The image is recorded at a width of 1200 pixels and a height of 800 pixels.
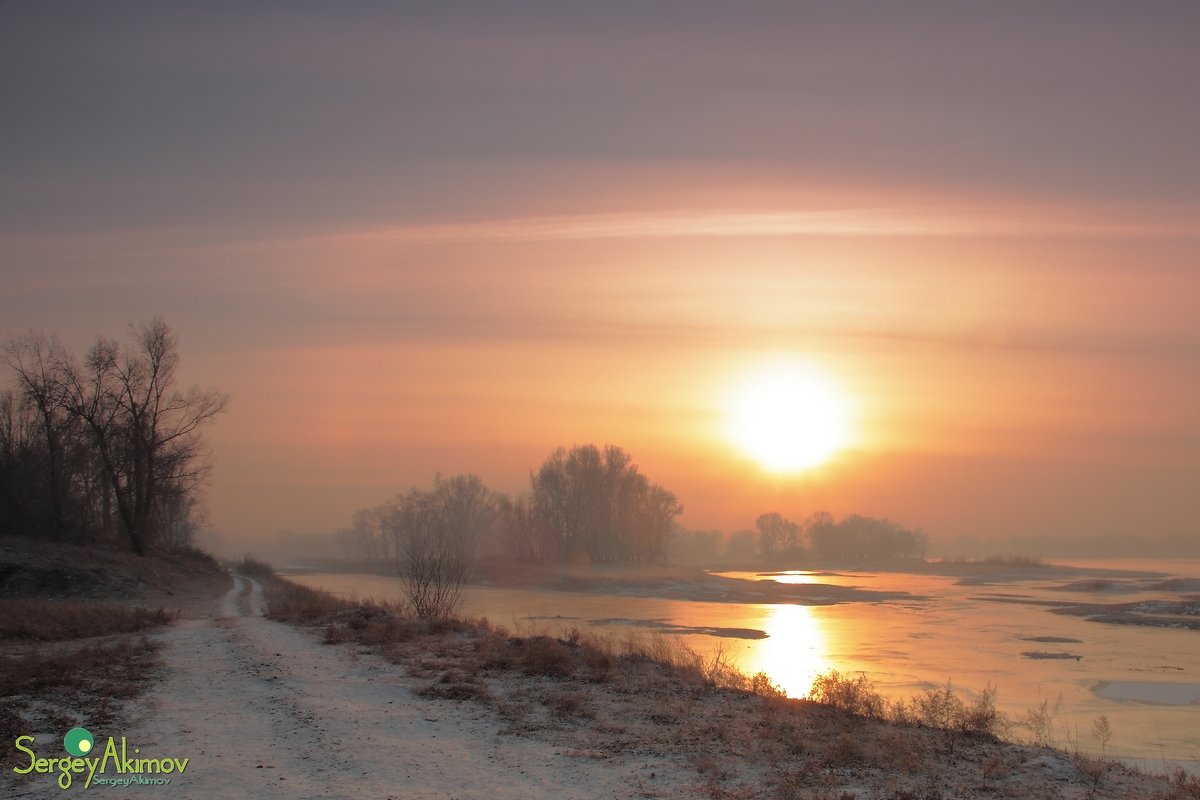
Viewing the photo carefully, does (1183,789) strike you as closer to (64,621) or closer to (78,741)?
(78,741)

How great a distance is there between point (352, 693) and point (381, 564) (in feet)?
378

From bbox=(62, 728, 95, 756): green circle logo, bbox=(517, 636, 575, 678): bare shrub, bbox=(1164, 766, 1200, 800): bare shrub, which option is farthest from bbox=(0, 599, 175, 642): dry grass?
bbox=(1164, 766, 1200, 800): bare shrub

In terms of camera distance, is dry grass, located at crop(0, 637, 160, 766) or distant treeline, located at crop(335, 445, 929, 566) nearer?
dry grass, located at crop(0, 637, 160, 766)

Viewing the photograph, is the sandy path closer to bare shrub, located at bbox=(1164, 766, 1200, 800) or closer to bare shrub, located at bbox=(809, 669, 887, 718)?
bare shrub, located at bbox=(809, 669, 887, 718)

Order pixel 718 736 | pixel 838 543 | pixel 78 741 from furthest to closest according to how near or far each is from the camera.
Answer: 1. pixel 838 543
2. pixel 718 736
3. pixel 78 741

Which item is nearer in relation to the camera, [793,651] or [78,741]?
[78,741]

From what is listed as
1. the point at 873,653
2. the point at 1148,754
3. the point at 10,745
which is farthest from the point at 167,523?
the point at 1148,754

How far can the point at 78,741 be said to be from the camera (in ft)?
32.8

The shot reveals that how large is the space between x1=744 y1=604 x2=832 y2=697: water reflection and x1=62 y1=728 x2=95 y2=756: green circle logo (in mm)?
12210

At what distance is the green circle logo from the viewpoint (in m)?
9.71

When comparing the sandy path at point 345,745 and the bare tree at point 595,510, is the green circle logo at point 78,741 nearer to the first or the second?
the sandy path at point 345,745

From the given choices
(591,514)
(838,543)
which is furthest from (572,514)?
(838,543)

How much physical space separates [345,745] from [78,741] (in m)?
3.22

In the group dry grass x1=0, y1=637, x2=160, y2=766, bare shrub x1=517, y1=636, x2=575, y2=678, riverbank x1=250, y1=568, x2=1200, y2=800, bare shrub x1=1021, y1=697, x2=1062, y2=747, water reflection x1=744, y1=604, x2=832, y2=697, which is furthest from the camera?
water reflection x1=744, y1=604, x2=832, y2=697
